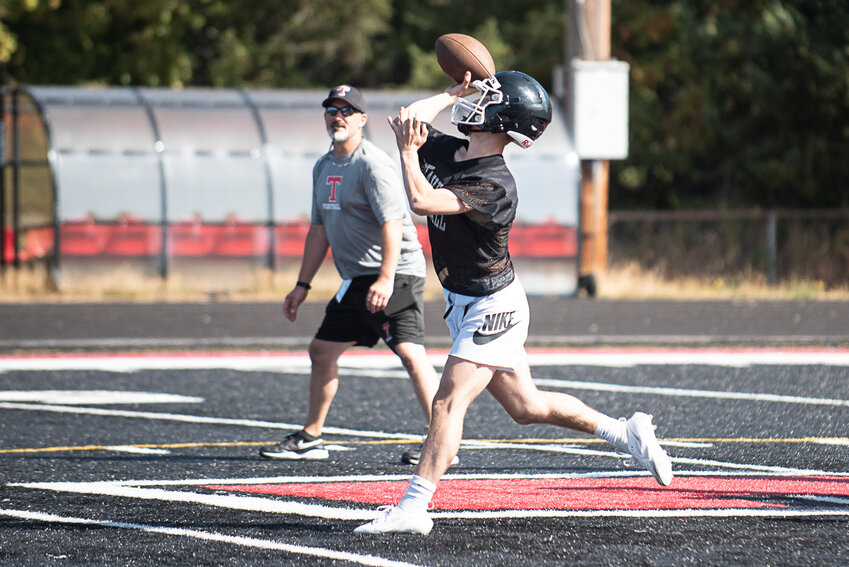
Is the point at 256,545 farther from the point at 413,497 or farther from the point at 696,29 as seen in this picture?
the point at 696,29

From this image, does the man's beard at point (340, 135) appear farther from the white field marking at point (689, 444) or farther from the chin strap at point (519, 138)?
the white field marking at point (689, 444)

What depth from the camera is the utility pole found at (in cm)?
1930

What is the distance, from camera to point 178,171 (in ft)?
68.9

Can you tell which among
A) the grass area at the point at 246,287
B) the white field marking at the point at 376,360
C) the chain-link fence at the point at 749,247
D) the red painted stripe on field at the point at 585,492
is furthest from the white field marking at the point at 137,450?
the chain-link fence at the point at 749,247

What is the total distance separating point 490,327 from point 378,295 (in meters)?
1.34

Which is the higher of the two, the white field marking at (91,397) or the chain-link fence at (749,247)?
the white field marking at (91,397)

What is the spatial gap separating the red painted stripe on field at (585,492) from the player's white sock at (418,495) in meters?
0.59

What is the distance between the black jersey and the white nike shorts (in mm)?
43

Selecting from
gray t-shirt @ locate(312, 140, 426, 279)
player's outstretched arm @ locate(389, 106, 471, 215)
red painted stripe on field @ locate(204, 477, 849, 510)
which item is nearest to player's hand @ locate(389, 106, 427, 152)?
player's outstretched arm @ locate(389, 106, 471, 215)

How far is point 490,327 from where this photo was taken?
5.78 metres

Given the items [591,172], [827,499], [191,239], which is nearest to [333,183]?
[827,499]

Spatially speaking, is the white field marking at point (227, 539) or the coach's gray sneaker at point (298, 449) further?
the coach's gray sneaker at point (298, 449)

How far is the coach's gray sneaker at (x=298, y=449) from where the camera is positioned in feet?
25.1

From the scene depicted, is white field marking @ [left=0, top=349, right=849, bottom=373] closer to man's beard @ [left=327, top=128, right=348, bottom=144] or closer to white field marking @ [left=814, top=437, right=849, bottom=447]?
white field marking @ [left=814, top=437, right=849, bottom=447]
